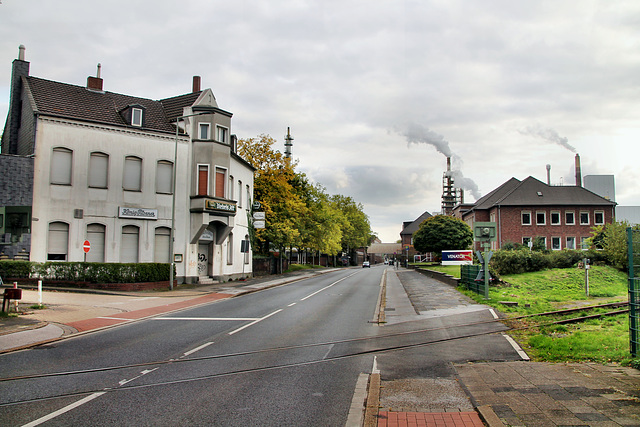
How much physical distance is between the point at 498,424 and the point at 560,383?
2.38 metres

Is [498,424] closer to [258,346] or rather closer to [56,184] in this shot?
[258,346]

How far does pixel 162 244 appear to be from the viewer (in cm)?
2859

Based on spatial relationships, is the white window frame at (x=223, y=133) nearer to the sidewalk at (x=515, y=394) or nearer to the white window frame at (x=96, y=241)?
the white window frame at (x=96, y=241)

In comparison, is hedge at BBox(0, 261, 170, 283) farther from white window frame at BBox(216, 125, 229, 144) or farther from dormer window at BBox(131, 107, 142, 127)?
white window frame at BBox(216, 125, 229, 144)

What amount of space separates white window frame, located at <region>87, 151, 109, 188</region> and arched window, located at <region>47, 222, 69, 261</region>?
9.17ft

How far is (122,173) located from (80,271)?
6.51 meters

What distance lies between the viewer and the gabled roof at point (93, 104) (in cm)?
2606

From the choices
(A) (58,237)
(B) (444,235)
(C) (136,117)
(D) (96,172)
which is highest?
(C) (136,117)

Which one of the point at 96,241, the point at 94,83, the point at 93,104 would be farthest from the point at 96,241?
the point at 94,83

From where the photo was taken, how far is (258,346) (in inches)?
407

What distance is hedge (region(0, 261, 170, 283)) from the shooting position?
75.5ft

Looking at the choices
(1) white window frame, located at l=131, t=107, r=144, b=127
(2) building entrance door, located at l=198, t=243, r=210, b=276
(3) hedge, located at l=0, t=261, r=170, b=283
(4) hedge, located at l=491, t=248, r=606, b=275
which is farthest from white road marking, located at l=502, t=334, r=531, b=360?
(1) white window frame, located at l=131, t=107, r=144, b=127

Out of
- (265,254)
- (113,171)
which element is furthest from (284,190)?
(113,171)

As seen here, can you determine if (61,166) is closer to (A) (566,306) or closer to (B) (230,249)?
(B) (230,249)
